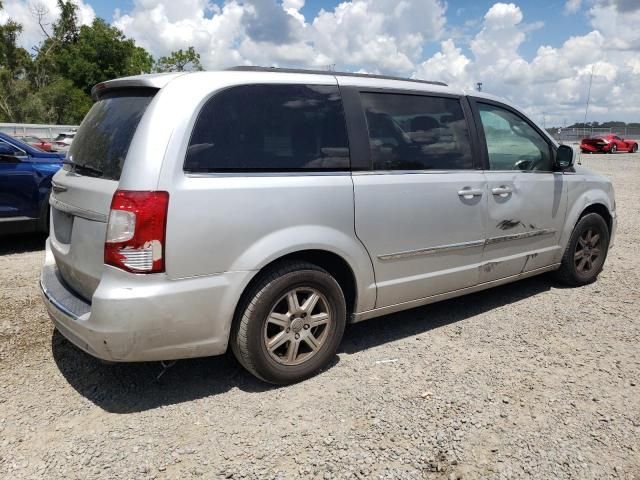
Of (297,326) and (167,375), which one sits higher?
(297,326)

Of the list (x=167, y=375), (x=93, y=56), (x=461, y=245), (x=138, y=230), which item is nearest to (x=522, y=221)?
(x=461, y=245)

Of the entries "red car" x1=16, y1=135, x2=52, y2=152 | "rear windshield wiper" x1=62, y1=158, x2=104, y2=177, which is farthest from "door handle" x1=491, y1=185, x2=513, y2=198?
"red car" x1=16, y1=135, x2=52, y2=152

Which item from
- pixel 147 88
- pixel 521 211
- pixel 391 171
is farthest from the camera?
pixel 521 211

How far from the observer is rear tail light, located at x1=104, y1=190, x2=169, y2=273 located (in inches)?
105

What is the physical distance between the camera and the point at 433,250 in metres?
3.86

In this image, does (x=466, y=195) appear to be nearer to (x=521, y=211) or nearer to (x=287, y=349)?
(x=521, y=211)

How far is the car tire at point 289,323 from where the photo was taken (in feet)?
10.0

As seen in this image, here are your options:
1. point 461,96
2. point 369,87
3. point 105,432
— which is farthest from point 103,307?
point 461,96

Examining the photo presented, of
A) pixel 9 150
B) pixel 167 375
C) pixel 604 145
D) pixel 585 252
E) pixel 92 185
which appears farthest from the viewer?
pixel 604 145

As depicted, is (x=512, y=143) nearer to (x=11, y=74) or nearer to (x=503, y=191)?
(x=503, y=191)

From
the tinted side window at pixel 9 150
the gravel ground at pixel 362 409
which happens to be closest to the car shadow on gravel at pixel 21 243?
the tinted side window at pixel 9 150

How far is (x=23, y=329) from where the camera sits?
4.09 metres

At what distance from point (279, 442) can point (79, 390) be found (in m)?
1.36

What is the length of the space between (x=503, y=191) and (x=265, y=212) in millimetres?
2211
